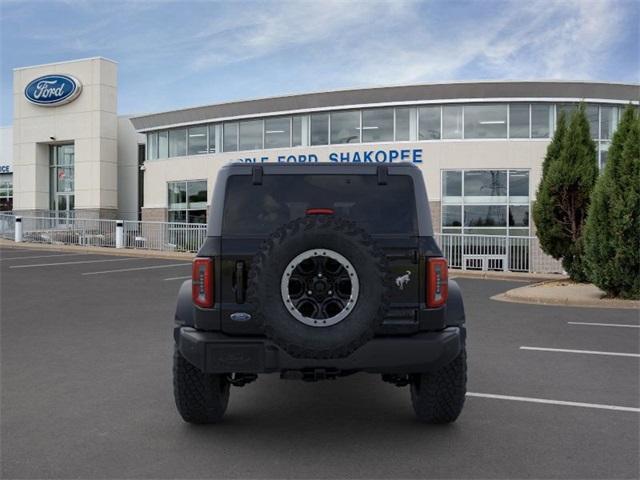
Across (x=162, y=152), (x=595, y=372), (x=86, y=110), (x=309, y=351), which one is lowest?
(x=595, y=372)

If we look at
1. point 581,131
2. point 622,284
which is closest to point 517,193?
point 581,131

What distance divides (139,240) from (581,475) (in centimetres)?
2561

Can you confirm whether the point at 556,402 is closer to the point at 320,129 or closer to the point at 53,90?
the point at 320,129

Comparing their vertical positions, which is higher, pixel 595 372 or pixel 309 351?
pixel 309 351

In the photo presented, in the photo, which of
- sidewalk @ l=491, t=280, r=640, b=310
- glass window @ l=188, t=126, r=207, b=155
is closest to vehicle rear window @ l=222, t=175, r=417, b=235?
sidewalk @ l=491, t=280, r=640, b=310

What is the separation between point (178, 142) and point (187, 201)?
10.6 ft

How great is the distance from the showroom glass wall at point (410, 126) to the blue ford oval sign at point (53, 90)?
31.5ft

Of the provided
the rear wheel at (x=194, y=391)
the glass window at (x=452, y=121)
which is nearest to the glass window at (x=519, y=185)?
the glass window at (x=452, y=121)

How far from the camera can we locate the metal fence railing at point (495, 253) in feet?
67.4

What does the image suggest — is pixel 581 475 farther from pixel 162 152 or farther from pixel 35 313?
pixel 162 152

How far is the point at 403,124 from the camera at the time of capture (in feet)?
87.4

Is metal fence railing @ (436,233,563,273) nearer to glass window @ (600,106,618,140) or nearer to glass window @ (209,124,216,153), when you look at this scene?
glass window @ (600,106,618,140)

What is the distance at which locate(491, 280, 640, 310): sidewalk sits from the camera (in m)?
12.0

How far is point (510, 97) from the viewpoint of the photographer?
25281 millimetres
